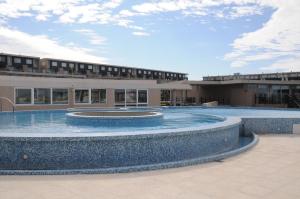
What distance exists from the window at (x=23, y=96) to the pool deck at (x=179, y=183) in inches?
621

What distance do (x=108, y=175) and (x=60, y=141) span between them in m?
1.39

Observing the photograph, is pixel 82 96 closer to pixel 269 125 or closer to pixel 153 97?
pixel 153 97

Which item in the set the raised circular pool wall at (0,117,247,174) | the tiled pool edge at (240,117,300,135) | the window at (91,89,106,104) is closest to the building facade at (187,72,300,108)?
the window at (91,89,106,104)

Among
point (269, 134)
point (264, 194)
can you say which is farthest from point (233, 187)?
point (269, 134)

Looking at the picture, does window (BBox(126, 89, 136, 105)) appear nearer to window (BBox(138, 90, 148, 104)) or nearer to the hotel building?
the hotel building

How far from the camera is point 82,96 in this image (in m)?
23.5

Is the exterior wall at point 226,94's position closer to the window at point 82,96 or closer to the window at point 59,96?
the window at point 82,96

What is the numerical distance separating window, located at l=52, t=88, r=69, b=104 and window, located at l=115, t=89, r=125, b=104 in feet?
13.1

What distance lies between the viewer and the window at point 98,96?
23.8 m

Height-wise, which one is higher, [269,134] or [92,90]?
[92,90]

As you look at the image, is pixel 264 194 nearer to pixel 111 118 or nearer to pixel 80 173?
pixel 80 173

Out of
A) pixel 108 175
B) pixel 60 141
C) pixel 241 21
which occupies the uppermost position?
pixel 241 21

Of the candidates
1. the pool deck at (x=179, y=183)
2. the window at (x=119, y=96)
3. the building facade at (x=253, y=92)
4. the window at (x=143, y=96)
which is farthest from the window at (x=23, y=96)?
the building facade at (x=253, y=92)

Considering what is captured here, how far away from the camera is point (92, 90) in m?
23.8
